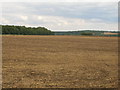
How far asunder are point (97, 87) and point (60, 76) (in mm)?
1680

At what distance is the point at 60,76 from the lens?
7.28 metres

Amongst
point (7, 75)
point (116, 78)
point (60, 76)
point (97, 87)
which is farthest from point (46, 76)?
point (116, 78)

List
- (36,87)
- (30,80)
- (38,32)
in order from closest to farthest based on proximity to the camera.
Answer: (36,87) → (30,80) → (38,32)

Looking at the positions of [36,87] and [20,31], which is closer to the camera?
[36,87]

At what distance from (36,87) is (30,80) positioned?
86 centimetres

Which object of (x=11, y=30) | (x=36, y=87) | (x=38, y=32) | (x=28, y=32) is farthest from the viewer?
(x=38, y=32)

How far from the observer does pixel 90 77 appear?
23.8 feet

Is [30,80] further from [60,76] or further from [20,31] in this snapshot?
[20,31]

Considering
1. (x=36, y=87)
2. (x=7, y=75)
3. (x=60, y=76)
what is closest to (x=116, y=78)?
(x=60, y=76)

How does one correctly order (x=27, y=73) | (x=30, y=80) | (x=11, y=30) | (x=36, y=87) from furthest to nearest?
(x=11, y=30), (x=27, y=73), (x=30, y=80), (x=36, y=87)

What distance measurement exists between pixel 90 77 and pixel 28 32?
6516cm

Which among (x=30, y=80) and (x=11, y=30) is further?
(x=11, y=30)

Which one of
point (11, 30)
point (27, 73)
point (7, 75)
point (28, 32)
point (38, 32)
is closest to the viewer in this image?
point (7, 75)

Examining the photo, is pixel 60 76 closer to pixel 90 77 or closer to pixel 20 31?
pixel 90 77
